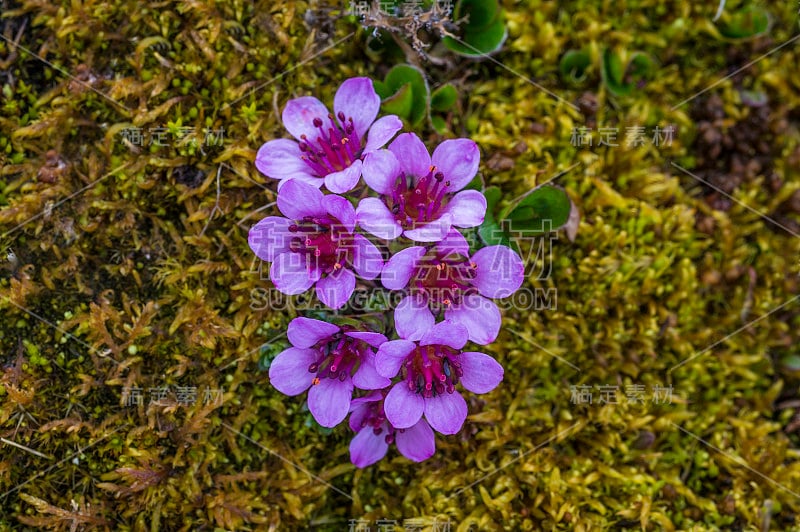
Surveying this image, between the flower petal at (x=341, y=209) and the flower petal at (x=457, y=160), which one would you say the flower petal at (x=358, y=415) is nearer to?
the flower petal at (x=341, y=209)

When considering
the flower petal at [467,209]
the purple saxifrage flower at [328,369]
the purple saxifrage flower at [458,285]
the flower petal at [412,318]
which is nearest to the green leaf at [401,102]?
the flower petal at [467,209]

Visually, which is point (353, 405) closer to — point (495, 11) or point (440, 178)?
point (440, 178)

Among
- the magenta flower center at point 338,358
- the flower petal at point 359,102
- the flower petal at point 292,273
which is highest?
the flower petal at point 359,102

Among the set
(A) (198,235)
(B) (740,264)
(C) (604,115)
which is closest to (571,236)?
(C) (604,115)

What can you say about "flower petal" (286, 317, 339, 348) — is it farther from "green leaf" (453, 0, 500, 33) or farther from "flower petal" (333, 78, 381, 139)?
"green leaf" (453, 0, 500, 33)

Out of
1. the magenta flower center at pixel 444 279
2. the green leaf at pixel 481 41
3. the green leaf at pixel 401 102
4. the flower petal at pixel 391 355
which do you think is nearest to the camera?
the flower petal at pixel 391 355

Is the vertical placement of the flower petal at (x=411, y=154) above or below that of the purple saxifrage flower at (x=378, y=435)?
above

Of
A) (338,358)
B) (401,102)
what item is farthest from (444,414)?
(401,102)
